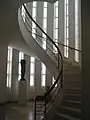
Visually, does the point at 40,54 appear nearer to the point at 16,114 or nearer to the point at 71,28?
the point at 16,114

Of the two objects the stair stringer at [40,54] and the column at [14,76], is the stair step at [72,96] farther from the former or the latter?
the column at [14,76]

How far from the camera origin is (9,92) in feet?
33.3

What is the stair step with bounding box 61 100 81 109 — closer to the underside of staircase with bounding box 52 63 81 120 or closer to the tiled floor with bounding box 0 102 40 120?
the underside of staircase with bounding box 52 63 81 120

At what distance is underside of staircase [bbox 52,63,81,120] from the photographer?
5172mm

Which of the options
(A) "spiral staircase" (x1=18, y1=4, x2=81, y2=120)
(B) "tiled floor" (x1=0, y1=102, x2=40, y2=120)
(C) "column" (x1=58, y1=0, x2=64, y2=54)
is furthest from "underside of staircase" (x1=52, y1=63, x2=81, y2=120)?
(C) "column" (x1=58, y1=0, x2=64, y2=54)

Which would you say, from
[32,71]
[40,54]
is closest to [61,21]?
[32,71]
